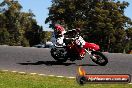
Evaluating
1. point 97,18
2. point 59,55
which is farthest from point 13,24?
point 59,55

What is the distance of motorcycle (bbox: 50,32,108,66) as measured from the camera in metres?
15.5

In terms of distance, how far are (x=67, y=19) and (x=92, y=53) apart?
182 ft

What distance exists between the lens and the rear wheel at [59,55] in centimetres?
1616

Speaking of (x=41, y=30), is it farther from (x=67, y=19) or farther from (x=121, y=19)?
(x=121, y=19)

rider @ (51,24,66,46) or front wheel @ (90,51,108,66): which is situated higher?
rider @ (51,24,66,46)

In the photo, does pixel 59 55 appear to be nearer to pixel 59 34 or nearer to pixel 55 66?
pixel 59 34

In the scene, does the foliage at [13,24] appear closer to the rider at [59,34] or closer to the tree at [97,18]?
the tree at [97,18]

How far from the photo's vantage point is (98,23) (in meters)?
63.6

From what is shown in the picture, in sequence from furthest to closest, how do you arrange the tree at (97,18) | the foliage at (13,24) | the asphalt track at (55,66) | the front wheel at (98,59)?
the foliage at (13,24) → the tree at (97,18) → the front wheel at (98,59) → the asphalt track at (55,66)

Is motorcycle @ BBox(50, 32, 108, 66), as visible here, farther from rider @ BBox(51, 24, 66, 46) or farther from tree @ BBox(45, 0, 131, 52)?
tree @ BBox(45, 0, 131, 52)

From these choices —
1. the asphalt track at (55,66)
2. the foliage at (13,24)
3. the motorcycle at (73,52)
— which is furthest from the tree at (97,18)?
the motorcycle at (73,52)

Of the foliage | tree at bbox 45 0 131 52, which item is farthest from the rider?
the foliage

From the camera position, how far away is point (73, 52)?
16.0 metres

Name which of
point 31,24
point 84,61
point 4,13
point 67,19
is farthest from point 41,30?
point 84,61
